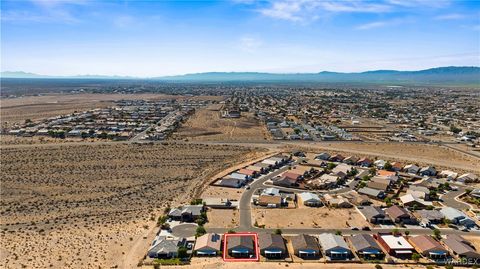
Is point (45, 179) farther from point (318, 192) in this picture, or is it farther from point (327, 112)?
point (327, 112)

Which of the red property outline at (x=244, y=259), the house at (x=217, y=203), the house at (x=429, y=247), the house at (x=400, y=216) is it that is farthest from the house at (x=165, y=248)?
the house at (x=400, y=216)

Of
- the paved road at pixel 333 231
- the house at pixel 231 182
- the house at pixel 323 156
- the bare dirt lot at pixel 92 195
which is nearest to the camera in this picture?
the bare dirt lot at pixel 92 195

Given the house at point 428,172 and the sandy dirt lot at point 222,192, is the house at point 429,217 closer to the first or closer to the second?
the house at point 428,172

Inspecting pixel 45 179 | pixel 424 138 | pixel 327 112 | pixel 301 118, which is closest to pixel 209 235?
pixel 45 179

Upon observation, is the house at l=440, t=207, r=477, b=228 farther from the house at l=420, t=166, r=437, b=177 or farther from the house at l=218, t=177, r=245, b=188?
the house at l=218, t=177, r=245, b=188

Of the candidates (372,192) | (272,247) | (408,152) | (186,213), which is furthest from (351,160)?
(272,247)

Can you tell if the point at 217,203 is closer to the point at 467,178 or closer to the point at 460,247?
the point at 460,247
